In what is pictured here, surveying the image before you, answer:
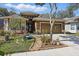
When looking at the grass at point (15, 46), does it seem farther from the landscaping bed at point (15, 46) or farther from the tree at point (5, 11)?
the tree at point (5, 11)

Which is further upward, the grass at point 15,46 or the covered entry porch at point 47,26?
the covered entry porch at point 47,26

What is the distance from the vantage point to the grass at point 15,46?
523 cm

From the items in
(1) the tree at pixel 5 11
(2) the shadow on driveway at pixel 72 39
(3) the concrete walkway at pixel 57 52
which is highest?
(1) the tree at pixel 5 11

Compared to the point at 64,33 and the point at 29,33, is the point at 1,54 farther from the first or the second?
the point at 64,33

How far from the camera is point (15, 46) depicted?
523 centimetres

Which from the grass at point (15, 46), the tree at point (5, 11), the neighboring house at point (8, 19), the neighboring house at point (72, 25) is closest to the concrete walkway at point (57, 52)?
the grass at point (15, 46)

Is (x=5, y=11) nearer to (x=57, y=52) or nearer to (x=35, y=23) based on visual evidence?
(x=35, y=23)

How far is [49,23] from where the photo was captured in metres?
5.25

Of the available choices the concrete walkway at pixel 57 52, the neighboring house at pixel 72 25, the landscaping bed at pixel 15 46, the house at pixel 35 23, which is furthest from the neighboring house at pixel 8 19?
the neighboring house at pixel 72 25

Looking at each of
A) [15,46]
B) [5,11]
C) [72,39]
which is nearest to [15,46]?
[15,46]

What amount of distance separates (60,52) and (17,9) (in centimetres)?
88

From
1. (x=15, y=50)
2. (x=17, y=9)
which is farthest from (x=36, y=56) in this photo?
(x=17, y=9)

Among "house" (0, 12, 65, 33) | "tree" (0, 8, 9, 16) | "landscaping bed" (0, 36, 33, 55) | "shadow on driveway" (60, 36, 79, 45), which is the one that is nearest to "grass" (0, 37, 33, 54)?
"landscaping bed" (0, 36, 33, 55)

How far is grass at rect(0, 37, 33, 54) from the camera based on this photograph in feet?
17.1
